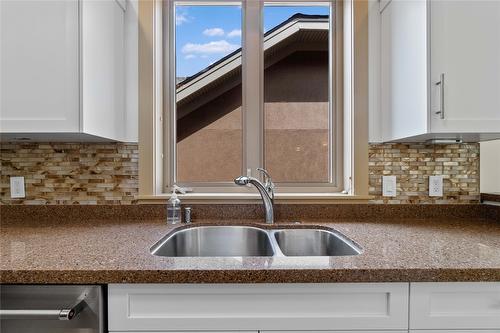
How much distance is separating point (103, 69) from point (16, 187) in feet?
2.46

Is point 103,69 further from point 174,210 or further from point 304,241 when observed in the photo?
point 304,241

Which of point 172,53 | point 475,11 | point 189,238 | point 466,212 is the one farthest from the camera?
point 172,53

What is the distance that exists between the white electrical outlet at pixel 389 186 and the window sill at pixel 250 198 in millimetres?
84

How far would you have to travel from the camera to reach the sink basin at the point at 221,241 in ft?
4.39

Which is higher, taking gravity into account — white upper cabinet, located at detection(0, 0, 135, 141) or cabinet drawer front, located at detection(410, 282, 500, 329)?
white upper cabinet, located at detection(0, 0, 135, 141)

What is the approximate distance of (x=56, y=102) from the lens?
113cm

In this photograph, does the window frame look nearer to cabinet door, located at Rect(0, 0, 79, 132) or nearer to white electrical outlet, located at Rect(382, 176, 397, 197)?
white electrical outlet, located at Rect(382, 176, 397, 197)

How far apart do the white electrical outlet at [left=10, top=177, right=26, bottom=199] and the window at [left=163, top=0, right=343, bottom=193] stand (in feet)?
2.29

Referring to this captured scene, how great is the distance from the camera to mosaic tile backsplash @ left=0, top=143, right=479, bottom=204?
57.9 inches

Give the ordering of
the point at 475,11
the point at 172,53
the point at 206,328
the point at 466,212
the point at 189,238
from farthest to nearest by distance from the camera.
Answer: the point at 172,53, the point at 466,212, the point at 189,238, the point at 475,11, the point at 206,328

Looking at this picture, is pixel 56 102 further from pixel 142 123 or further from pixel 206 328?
pixel 206 328

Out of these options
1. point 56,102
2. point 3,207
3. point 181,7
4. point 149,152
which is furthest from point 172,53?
point 3,207

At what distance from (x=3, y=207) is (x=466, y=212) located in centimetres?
228

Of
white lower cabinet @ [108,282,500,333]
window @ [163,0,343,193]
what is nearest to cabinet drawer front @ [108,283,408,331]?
white lower cabinet @ [108,282,500,333]
